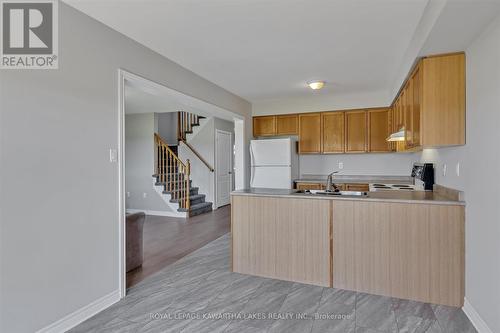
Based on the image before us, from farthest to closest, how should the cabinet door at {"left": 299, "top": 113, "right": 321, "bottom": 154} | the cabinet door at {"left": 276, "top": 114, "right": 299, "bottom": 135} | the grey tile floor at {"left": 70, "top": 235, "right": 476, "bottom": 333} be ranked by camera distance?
the cabinet door at {"left": 276, "top": 114, "right": 299, "bottom": 135}, the cabinet door at {"left": 299, "top": 113, "right": 321, "bottom": 154}, the grey tile floor at {"left": 70, "top": 235, "right": 476, "bottom": 333}

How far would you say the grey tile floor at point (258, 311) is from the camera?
83.9 inches

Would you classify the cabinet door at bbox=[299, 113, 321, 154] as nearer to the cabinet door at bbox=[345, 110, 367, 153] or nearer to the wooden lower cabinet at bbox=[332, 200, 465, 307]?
the cabinet door at bbox=[345, 110, 367, 153]

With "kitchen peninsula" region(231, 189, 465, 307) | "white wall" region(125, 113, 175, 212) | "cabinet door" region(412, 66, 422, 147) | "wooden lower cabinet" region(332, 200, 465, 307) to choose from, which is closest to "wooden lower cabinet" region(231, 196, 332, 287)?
"kitchen peninsula" region(231, 189, 465, 307)

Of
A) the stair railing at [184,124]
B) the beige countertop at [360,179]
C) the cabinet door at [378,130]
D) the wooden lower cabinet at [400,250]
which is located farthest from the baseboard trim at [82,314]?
the stair railing at [184,124]

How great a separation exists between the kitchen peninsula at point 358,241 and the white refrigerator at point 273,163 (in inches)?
79.9

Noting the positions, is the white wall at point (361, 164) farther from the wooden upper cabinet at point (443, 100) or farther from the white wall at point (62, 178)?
the white wall at point (62, 178)

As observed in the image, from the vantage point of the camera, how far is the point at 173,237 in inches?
185

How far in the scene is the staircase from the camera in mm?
6477

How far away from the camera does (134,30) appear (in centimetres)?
257

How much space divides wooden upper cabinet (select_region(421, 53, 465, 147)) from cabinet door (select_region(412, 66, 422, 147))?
0.31 ft

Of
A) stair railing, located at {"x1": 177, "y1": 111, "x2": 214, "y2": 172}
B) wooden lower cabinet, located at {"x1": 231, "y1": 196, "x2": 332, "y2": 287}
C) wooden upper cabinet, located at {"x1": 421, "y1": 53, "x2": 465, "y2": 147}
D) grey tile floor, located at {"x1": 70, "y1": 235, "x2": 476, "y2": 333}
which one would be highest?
stair railing, located at {"x1": 177, "y1": 111, "x2": 214, "y2": 172}

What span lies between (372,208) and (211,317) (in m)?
1.70

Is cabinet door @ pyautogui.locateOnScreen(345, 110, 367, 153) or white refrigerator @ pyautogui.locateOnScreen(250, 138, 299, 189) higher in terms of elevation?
cabinet door @ pyautogui.locateOnScreen(345, 110, 367, 153)

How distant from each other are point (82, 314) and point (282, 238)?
1861 millimetres
